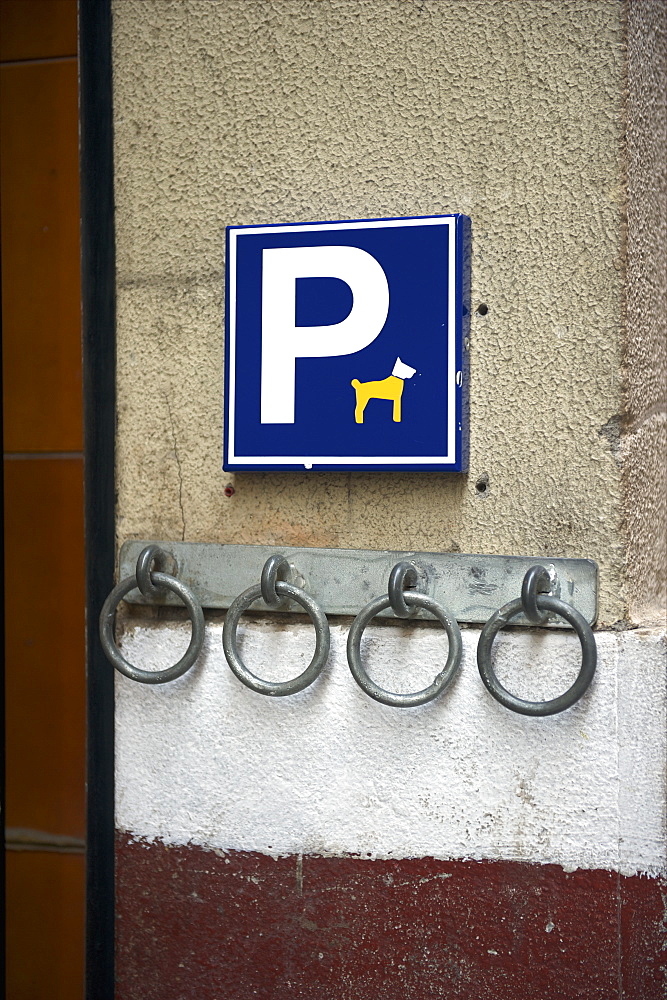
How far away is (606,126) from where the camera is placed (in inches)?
50.2

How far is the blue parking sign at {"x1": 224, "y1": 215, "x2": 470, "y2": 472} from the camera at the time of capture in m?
1.29

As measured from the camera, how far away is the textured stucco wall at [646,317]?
4.24 ft

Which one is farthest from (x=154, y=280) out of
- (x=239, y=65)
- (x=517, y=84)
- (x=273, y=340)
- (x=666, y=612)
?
(x=666, y=612)

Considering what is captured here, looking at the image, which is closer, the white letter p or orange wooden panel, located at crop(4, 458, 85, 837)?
the white letter p

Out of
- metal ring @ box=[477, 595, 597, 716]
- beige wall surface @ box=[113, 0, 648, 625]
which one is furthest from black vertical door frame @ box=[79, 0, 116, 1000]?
metal ring @ box=[477, 595, 597, 716]

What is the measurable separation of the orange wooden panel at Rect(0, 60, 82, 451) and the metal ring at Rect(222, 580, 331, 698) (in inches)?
23.4

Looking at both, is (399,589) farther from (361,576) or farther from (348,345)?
(348,345)

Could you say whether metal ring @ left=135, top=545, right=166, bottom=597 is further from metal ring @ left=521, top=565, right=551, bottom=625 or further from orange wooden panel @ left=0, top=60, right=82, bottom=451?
metal ring @ left=521, top=565, right=551, bottom=625

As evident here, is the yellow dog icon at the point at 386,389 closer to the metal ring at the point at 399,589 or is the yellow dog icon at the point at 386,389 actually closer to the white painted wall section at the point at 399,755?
the metal ring at the point at 399,589

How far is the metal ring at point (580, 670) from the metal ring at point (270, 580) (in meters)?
0.33

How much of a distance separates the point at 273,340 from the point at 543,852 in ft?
2.98

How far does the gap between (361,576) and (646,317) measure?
24.7 inches

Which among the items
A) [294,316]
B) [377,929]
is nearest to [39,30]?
[294,316]

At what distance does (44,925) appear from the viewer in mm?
1691
